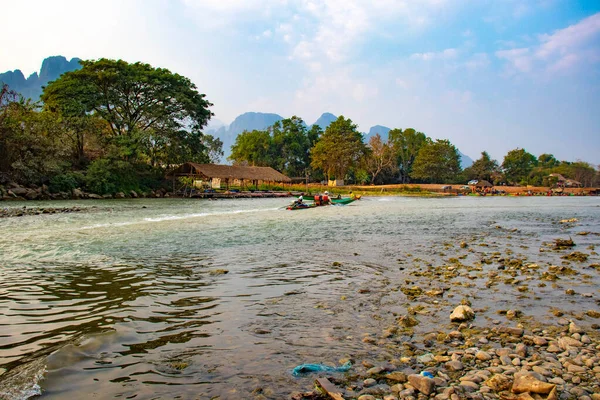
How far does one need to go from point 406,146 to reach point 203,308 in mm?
102727

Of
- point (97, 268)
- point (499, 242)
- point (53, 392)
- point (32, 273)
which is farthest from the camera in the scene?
point (499, 242)

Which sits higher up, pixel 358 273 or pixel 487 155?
pixel 487 155

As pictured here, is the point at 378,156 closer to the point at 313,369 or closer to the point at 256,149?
the point at 256,149

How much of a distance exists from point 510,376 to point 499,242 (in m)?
10.9

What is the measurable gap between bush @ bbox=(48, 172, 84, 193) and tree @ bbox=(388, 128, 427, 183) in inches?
2835

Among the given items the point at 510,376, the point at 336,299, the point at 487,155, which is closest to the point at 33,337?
the point at 336,299

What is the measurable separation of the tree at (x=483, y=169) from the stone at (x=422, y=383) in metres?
99.9

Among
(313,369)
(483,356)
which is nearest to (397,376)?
(313,369)

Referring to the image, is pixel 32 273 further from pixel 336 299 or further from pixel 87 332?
pixel 336 299

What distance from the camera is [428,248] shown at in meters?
12.0

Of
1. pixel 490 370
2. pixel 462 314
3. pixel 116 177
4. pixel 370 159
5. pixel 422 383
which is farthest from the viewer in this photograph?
pixel 370 159

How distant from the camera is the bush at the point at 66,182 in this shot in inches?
1451

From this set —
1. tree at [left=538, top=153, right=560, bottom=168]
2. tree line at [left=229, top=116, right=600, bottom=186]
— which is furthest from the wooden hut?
tree at [left=538, top=153, right=560, bottom=168]

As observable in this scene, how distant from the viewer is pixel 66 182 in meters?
38.0
